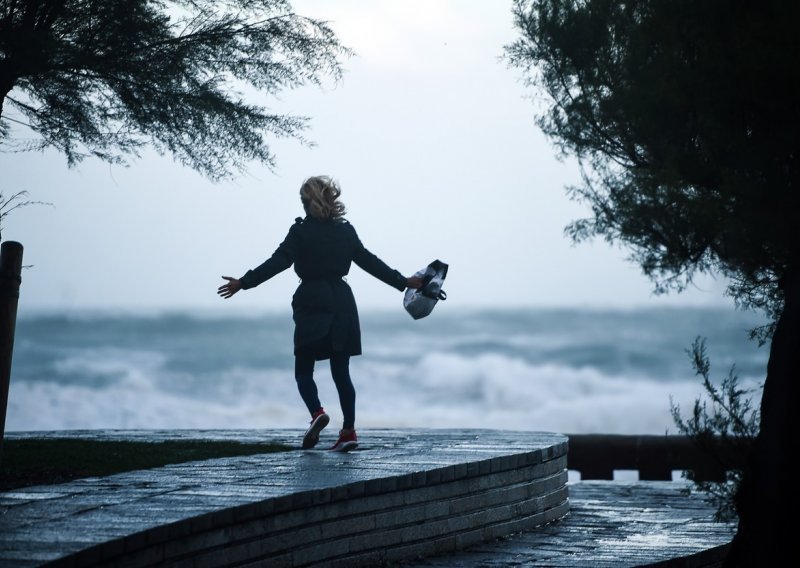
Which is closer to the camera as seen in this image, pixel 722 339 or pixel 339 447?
pixel 339 447

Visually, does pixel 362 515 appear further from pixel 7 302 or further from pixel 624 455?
pixel 624 455

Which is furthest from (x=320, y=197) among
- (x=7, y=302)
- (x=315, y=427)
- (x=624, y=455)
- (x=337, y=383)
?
(x=624, y=455)

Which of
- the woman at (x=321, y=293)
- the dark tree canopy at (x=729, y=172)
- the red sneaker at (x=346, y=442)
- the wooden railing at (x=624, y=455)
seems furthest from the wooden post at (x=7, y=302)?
the wooden railing at (x=624, y=455)

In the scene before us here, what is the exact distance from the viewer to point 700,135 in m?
6.03

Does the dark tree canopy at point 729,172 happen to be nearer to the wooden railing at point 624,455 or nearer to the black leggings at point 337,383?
the black leggings at point 337,383

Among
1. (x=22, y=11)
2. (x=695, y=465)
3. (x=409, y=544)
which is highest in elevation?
(x=22, y=11)

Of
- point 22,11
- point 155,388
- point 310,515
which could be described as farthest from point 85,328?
point 310,515

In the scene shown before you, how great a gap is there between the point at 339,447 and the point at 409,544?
139 cm

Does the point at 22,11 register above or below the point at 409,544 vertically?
above

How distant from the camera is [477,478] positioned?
22.2 ft

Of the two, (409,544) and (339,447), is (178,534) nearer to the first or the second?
(409,544)

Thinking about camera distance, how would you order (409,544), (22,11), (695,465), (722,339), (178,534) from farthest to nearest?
(722,339), (22,11), (695,465), (409,544), (178,534)

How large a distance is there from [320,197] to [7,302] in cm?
249

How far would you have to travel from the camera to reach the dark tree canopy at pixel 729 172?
559cm
